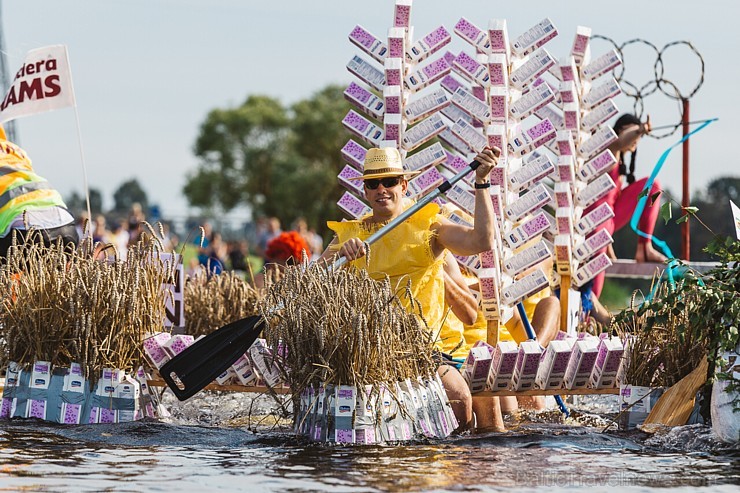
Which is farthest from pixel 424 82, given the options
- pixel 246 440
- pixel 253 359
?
pixel 246 440

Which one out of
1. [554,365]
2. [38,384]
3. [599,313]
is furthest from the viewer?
[599,313]

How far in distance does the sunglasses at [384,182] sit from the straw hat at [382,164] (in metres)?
0.03

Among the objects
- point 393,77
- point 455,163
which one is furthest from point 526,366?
point 393,77

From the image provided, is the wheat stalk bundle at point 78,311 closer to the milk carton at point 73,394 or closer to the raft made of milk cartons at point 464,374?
the milk carton at point 73,394

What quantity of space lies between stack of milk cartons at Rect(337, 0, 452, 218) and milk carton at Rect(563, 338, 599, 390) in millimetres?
1811

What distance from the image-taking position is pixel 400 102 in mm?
8391

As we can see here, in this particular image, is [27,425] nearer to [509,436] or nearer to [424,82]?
[509,436]

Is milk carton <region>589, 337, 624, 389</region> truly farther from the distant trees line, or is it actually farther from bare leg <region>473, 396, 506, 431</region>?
the distant trees line

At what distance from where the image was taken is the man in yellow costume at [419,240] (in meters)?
6.79

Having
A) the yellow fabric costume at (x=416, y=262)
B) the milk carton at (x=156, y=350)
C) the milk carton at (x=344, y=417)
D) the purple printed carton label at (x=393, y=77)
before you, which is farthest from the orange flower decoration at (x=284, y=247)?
the milk carton at (x=344, y=417)

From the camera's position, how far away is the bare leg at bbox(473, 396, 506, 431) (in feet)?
23.0

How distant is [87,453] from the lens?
19.6 ft

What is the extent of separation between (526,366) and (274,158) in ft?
182

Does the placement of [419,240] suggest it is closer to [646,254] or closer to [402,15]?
[402,15]
